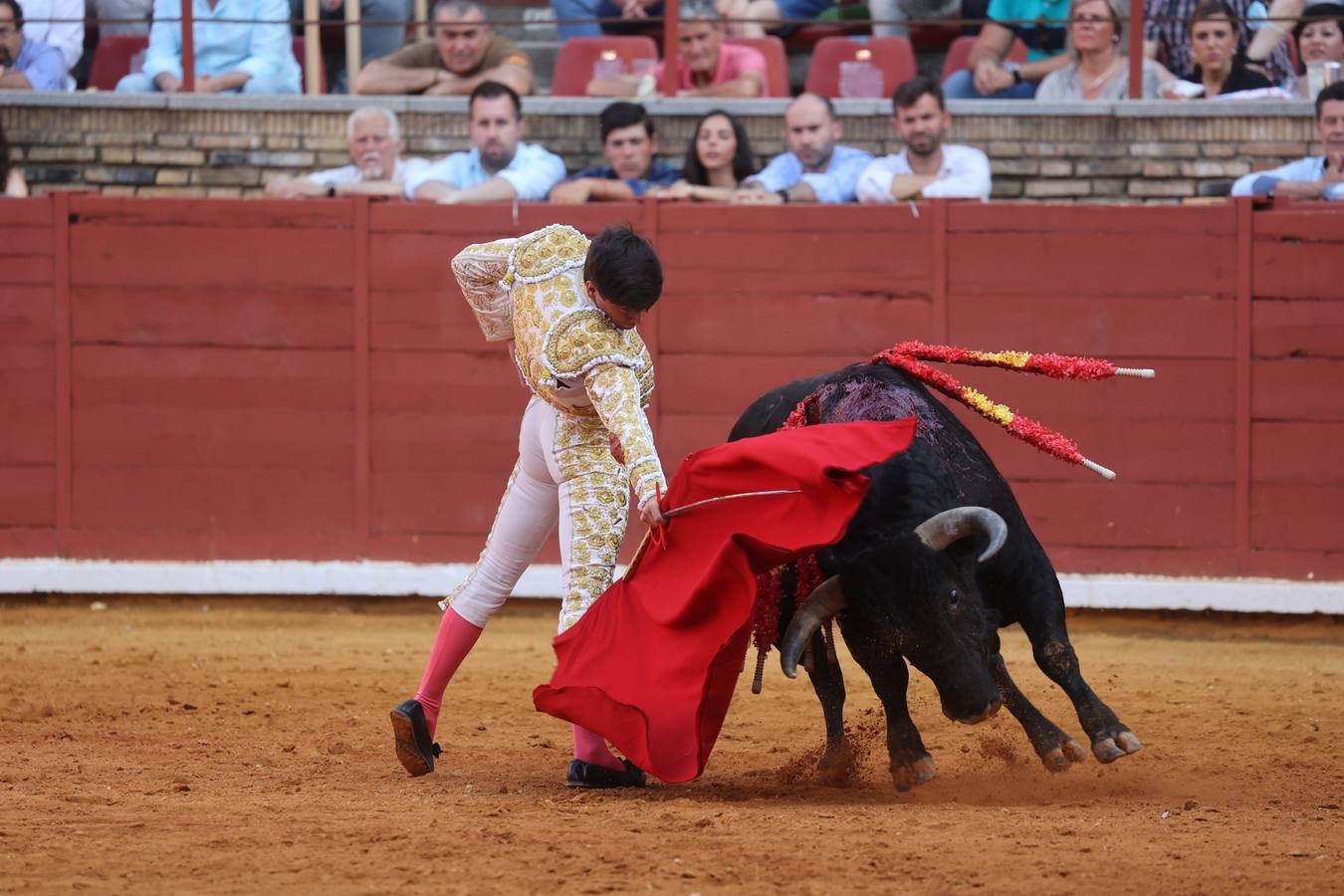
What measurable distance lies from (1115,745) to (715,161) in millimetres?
3795

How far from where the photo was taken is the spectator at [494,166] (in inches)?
284

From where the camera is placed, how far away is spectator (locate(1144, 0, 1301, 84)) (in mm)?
7848

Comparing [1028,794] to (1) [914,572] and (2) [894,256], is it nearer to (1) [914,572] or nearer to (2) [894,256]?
(1) [914,572]

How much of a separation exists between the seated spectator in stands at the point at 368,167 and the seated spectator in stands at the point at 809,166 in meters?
1.38

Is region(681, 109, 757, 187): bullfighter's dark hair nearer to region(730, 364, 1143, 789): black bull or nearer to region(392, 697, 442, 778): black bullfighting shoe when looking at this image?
region(730, 364, 1143, 789): black bull

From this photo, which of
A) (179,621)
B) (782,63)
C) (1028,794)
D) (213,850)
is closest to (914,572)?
(1028,794)

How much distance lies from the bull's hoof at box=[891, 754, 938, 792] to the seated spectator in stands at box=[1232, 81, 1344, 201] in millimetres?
3719

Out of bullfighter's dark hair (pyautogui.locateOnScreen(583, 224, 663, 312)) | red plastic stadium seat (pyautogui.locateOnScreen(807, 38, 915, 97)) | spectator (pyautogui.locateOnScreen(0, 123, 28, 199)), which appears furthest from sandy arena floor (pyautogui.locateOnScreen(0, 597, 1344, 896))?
red plastic stadium seat (pyautogui.locateOnScreen(807, 38, 915, 97))

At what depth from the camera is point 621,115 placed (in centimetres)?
719

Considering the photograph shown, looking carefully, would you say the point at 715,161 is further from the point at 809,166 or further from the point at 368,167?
the point at 368,167

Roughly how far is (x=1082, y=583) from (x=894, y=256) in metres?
1.40

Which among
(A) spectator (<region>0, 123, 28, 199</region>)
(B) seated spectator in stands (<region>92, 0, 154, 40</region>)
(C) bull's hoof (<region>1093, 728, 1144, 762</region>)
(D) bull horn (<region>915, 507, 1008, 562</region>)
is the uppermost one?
(B) seated spectator in stands (<region>92, 0, 154, 40</region>)

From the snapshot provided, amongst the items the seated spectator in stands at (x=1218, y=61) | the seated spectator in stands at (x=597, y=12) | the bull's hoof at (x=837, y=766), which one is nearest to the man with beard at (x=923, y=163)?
the seated spectator in stands at (x=1218, y=61)

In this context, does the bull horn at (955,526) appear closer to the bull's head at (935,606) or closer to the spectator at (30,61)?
the bull's head at (935,606)
